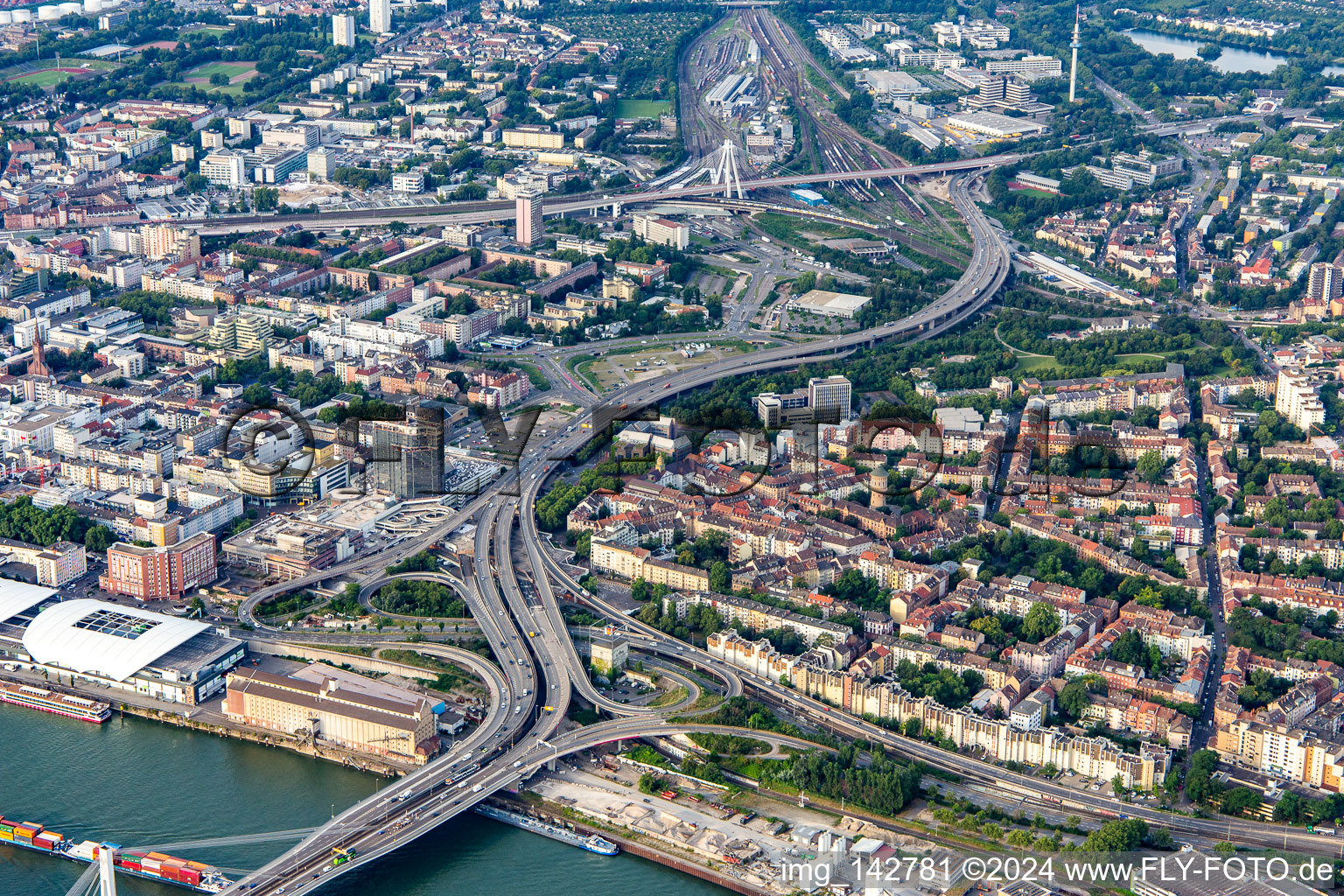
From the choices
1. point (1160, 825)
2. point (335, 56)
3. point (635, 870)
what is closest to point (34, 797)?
point (635, 870)


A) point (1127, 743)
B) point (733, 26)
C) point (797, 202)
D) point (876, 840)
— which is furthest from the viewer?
point (733, 26)

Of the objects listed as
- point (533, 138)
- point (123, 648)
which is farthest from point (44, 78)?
point (123, 648)

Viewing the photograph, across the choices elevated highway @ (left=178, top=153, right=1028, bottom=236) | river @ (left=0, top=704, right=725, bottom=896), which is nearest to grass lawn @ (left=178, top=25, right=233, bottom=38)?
elevated highway @ (left=178, top=153, right=1028, bottom=236)

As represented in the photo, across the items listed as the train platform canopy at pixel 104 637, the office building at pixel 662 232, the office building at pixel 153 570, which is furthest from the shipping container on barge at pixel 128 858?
the office building at pixel 662 232

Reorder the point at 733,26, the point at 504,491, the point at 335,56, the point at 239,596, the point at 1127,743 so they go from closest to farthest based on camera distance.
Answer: the point at 1127,743
the point at 239,596
the point at 504,491
the point at 335,56
the point at 733,26

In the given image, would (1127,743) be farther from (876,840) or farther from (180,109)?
(180,109)

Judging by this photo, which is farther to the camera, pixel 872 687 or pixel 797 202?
pixel 797 202

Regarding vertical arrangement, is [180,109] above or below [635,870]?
above

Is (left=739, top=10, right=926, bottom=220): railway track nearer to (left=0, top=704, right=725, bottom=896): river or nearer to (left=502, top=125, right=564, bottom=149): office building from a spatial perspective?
(left=502, top=125, right=564, bottom=149): office building
